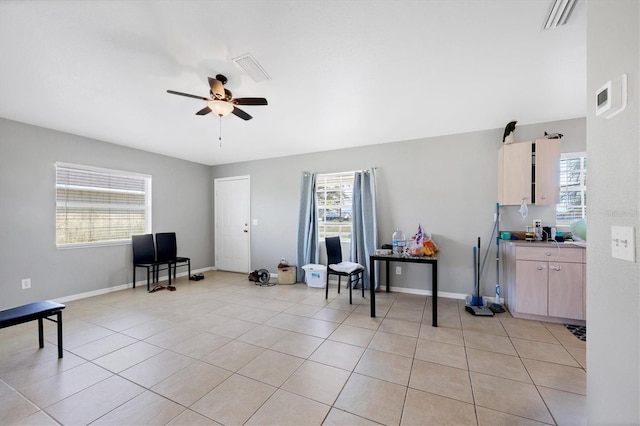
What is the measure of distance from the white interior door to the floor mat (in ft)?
16.7

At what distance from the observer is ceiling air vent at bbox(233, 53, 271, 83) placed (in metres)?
2.05

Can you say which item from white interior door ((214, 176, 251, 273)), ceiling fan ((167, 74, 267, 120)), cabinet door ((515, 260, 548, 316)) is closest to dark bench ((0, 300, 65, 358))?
ceiling fan ((167, 74, 267, 120))

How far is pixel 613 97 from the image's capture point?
0.91m

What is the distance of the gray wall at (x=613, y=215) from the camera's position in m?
0.84

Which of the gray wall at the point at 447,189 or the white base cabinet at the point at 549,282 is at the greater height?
the gray wall at the point at 447,189

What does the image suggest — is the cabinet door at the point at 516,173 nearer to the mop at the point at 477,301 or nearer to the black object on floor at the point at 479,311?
the mop at the point at 477,301

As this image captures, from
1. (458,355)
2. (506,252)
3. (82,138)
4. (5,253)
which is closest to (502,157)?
(506,252)

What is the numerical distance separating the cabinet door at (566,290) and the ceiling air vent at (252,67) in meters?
3.69

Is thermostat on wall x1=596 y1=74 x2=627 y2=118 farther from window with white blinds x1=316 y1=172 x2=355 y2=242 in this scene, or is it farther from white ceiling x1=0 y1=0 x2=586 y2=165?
window with white blinds x1=316 y1=172 x2=355 y2=242

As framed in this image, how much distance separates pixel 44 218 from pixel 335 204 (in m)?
4.31

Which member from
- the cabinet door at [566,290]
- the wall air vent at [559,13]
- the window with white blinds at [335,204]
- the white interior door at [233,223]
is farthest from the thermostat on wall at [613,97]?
the white interior door at [233,223]

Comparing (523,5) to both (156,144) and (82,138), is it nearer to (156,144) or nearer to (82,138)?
(156,144)

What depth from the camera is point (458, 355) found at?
223 centimetres

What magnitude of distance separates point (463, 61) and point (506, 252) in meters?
2.54
